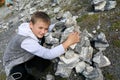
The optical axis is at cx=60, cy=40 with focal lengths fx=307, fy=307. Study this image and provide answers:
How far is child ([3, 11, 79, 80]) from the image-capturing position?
5.54 m

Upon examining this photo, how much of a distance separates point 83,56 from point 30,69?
106 cm

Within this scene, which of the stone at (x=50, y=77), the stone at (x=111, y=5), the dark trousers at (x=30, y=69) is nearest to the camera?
the dark trousers at (x=30, y=69)

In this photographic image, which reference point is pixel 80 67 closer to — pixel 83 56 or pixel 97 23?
pixel 83 56

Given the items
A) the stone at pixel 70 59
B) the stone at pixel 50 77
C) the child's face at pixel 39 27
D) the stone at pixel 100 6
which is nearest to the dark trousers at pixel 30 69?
the stone at pixel 50 77

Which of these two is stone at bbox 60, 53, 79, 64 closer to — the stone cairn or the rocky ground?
the stone cairn

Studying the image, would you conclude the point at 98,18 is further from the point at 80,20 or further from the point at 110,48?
the point at 110,48

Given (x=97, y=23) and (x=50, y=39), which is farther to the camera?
(x=97, y=23)

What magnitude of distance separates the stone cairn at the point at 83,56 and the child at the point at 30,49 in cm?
30

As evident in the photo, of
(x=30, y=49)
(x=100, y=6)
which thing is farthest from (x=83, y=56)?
(x=100, y=6)

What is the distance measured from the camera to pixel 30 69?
5.98 m

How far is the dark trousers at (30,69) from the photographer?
5914 millimetres

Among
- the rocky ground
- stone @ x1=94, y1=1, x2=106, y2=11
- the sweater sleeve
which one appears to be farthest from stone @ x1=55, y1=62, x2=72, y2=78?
stone @ x1=94, y1=1, x2=106, y2=11

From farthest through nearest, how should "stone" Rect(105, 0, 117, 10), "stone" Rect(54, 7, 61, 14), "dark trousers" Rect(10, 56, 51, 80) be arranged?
"stone" Rect(54, 7, 61, 14), "stone" Rect(105, 0, 117, 10), "dark trousers" Rect(10, 56, 51, 80)

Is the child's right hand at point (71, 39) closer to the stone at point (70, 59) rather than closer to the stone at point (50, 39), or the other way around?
the stone at point (70, 59)
